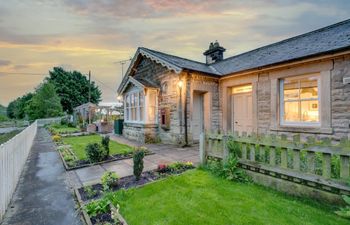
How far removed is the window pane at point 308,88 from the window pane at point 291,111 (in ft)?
1.44

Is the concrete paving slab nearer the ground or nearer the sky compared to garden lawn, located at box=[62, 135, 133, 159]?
nearer the ground

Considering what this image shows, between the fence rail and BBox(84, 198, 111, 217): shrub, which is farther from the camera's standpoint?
BBox(84, 198, 111, 217): shrub

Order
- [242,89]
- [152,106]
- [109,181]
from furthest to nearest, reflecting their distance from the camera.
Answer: [152,106]
[242,89]
[109,181]

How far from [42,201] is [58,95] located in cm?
4067

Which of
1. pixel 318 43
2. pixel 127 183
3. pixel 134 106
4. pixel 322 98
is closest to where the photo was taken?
pixel 127 183

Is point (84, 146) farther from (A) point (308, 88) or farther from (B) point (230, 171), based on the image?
(A) point (308, 88)

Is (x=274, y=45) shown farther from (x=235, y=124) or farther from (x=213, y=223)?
(x=213, y=223)

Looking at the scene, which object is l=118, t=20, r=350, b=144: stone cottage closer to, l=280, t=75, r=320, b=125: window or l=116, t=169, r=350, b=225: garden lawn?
l=280, t=75, r=320, b=125: window

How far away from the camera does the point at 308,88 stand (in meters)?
6.84

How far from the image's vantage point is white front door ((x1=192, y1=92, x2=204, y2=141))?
32.8 ft

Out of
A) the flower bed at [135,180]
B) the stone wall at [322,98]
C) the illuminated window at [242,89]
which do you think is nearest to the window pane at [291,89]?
the stone wall at [322,98]

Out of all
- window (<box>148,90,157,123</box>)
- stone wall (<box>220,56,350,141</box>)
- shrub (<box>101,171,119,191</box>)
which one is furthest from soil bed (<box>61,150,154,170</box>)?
stone wall (<box>220,56,350,141</box>)

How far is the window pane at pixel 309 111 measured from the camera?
21.7ft

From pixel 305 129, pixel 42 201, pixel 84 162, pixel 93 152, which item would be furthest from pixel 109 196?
pixel 305 129
